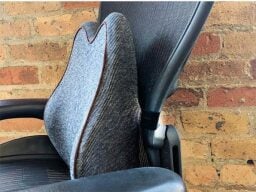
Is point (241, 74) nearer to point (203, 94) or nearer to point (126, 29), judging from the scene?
point (203, 94)

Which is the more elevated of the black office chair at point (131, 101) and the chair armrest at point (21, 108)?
the black office chair at point (131, 101)

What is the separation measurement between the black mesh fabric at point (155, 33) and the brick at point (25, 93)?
27.2 inches

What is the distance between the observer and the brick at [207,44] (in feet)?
4.03

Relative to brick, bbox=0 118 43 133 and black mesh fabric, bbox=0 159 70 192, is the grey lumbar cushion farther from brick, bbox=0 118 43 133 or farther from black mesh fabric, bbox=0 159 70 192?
brick, bbox=0 118 43 133

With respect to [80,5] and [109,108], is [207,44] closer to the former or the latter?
[80,5]

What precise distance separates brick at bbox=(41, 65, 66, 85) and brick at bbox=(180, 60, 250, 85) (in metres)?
0.46

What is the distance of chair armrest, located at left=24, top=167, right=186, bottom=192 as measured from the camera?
1.78 feet

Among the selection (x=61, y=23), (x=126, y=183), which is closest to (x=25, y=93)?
(x=61, y=23)

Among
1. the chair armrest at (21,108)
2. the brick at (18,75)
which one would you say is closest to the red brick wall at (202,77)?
the brick at (18,75)

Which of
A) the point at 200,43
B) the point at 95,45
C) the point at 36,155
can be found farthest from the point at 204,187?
the point at 95,45

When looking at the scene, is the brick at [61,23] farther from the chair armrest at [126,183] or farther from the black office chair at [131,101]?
the chair armrest at [126,183]

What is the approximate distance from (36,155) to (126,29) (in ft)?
1.68

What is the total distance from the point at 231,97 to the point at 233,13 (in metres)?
0.28

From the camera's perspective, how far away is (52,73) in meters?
1.40
